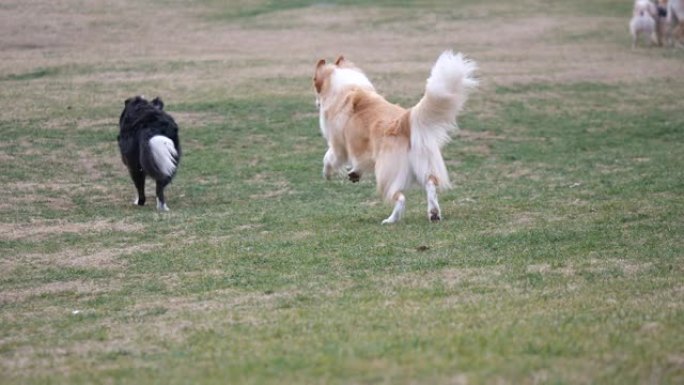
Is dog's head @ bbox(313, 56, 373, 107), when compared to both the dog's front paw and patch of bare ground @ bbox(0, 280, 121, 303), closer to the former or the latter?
the dog's front paw

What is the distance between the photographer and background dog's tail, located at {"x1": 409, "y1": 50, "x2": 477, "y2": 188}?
962 centimetres

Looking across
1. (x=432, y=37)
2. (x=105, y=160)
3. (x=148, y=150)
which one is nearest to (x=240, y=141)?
(x=105, y=160)

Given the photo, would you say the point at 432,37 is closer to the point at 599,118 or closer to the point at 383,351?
the point at 599,118

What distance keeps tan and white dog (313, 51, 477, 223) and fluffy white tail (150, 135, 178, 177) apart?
1890 mm

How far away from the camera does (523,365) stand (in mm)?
4910

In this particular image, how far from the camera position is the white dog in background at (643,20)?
2811 cm

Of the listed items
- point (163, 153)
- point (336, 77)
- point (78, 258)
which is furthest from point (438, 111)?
point (163, 153)

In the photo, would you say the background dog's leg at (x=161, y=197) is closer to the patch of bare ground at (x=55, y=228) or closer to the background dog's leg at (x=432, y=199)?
the patch of bare ground at (x=55, y=228)

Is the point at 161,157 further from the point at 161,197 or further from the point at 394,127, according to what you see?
the point at 394,127

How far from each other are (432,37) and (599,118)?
11289 millimetres

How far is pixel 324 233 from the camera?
1002 centimetres

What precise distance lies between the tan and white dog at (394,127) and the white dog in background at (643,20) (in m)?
18.6

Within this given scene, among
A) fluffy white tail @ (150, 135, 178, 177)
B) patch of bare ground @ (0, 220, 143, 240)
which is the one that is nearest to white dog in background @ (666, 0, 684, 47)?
fluffy white tail @ (150, 135, 178, 177)

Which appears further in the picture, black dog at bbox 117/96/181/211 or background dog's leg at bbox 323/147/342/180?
black dog at bbox 117/96/181/211
